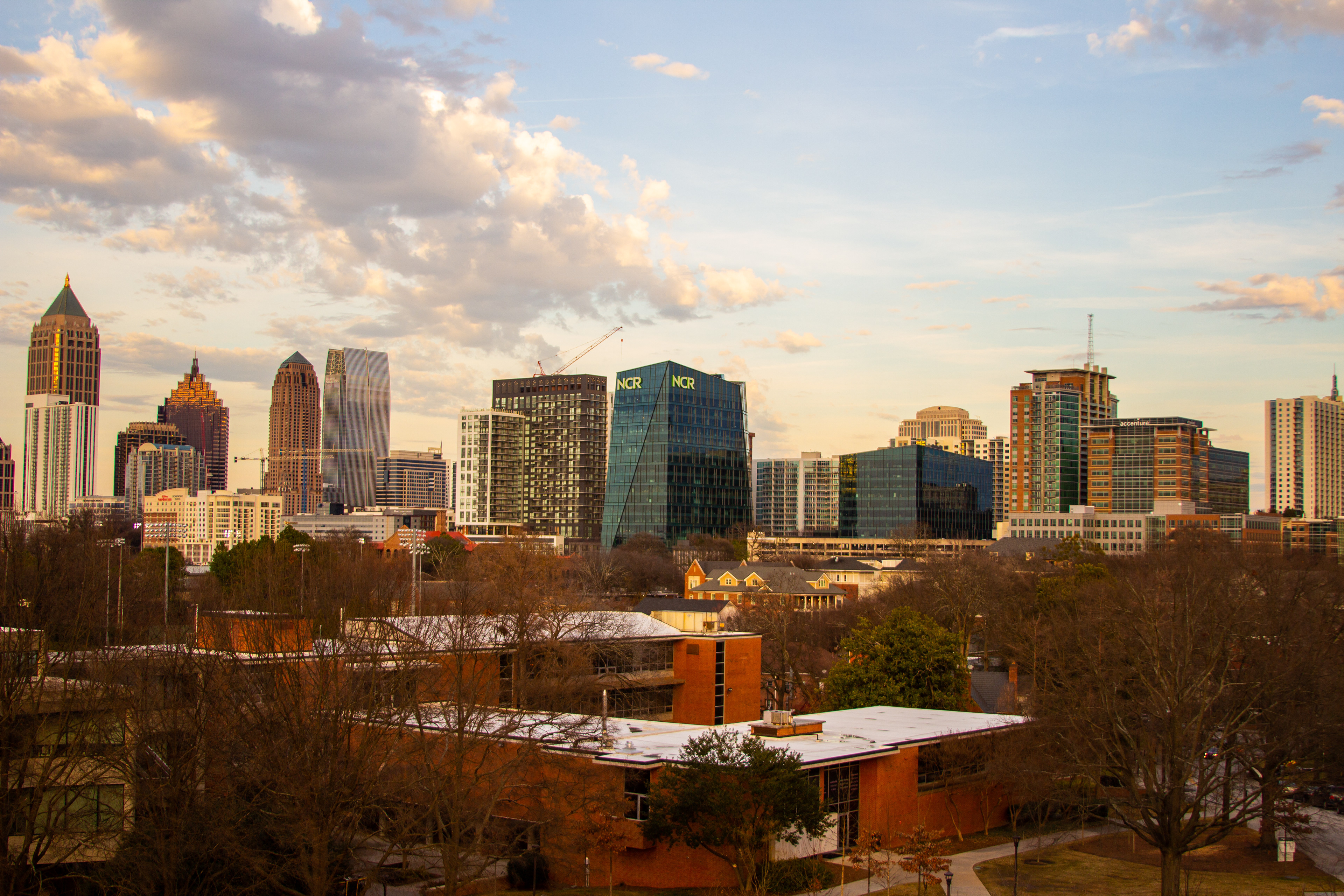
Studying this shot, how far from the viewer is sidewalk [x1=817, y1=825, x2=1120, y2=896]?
110 feet

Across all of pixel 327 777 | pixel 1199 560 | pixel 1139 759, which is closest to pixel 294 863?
pixel 327 777

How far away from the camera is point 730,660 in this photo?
61375mm

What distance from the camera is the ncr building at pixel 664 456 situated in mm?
193125

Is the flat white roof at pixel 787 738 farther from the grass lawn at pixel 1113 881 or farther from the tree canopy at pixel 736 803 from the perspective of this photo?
the grass lawn at pixel 1113 881

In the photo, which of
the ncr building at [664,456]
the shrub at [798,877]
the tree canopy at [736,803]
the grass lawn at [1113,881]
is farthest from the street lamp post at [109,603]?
the ncr building at [664,456]

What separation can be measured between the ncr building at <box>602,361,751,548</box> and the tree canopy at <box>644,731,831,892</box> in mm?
158368

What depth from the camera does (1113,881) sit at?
35812 mm

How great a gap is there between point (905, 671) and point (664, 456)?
140 metres

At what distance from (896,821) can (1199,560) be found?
4363 centimetres

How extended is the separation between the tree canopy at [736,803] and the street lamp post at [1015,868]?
554cm

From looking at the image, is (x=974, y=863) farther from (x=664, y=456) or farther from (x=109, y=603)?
(x=664, y=456)

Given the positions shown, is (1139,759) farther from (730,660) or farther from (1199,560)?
(1199,560)

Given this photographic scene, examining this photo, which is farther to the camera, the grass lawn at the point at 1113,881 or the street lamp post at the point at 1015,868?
the grass lawn at the point at 1113,881

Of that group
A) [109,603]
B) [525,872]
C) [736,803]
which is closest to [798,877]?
[736,803]
